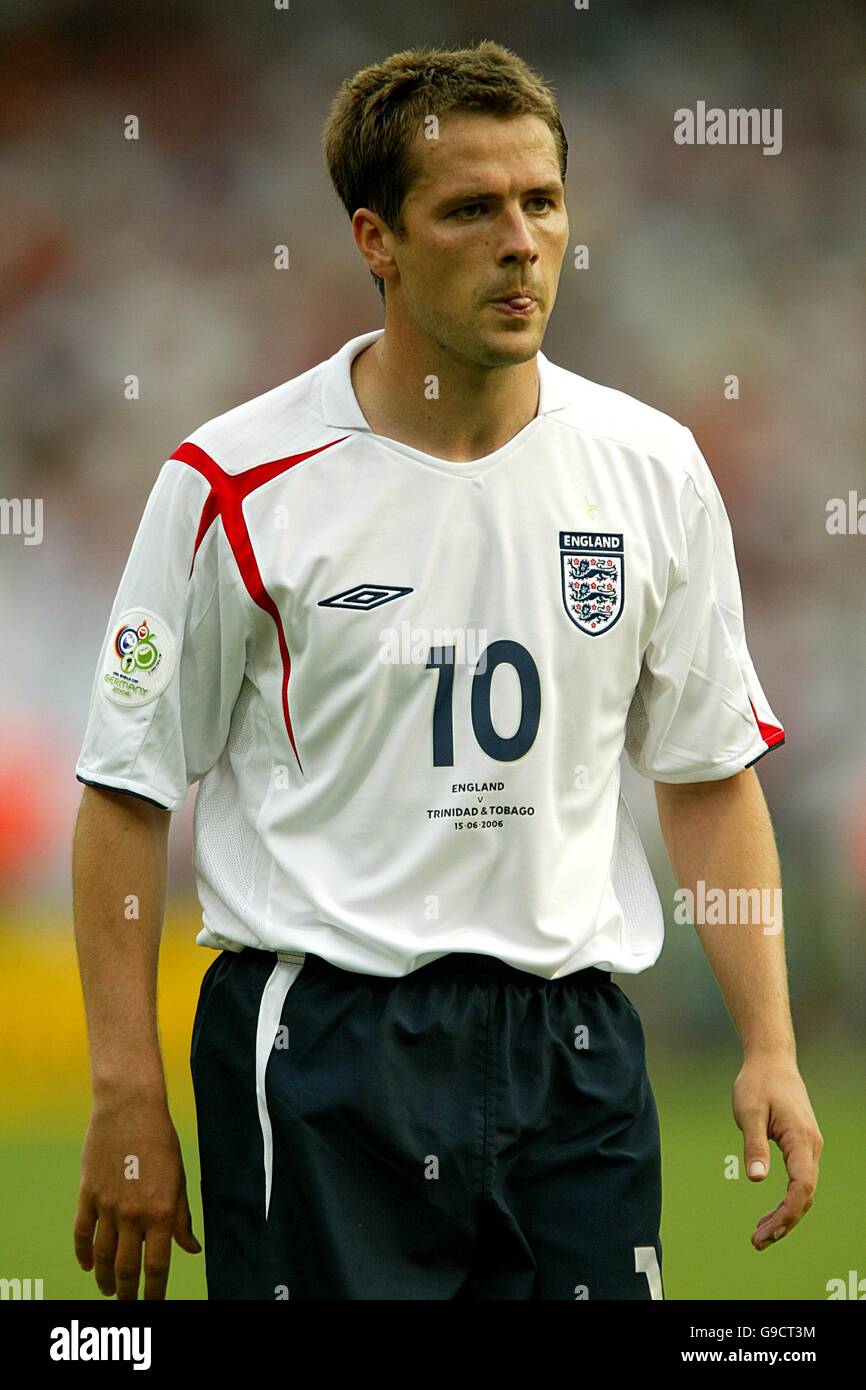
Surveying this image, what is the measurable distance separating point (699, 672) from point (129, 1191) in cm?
84

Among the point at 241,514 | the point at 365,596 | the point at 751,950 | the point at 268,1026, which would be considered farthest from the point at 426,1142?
the point at 241,514

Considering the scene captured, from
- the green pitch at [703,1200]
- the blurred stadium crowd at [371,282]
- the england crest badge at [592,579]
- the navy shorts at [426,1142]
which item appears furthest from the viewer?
the blurred stadium crowd at [371,282]

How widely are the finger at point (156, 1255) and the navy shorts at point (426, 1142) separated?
6cm

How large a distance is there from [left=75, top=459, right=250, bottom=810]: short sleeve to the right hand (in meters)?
0.33

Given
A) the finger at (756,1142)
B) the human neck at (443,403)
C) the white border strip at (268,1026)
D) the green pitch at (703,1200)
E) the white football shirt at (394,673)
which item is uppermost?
the human neck at (443,403)

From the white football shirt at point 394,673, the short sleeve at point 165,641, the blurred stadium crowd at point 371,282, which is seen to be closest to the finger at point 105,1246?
the white football shirt at point 394,673

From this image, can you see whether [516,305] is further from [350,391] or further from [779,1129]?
[779,1129]

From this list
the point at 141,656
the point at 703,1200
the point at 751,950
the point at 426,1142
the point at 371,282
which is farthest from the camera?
the point at 371,282

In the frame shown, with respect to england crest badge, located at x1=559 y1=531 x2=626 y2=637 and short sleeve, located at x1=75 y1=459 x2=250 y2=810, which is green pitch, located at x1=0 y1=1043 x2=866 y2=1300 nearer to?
short sleeve, located at x1=75 y1=459 x2=250 y2=810

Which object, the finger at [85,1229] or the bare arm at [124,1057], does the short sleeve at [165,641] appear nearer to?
the bare arm at [124,1057]

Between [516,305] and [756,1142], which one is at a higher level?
[516,305]

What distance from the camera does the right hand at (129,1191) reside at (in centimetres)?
182

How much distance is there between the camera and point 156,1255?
185 cm

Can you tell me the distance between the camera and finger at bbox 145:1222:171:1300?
6.03 feet
